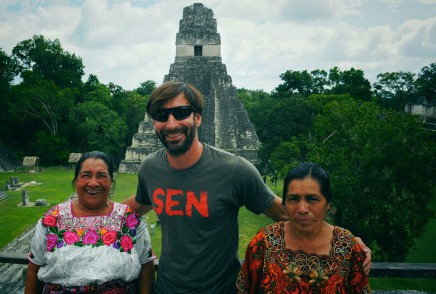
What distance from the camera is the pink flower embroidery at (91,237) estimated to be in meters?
2.29

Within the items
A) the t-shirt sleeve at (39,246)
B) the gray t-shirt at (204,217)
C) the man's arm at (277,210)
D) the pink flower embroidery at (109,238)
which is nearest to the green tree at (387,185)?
the man's arm at (277,210)

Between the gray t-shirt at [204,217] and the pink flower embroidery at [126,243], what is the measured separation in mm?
239

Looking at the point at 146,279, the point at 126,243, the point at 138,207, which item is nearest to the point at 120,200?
the point at 138,207

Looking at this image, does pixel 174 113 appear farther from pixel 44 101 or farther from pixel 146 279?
pixel 44 101

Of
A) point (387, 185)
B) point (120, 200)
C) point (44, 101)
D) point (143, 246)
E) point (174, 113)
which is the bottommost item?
point (120, 200)

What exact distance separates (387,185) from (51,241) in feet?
29.1

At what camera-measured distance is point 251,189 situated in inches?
94.4

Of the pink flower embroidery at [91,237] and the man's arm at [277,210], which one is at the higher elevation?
the man's arm at [277,210]

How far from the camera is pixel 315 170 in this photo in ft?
6.66

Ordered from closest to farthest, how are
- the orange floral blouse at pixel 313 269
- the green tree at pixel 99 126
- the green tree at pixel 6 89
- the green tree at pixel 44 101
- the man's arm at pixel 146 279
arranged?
the orange floral blouse at pixel 313 269, the man's arm at pixel 146 279, the green tree at pixel 99 126, the green tree at pixel 44 101, the green tree at pixel 6 89

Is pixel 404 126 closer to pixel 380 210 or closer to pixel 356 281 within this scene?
pixel 380 210

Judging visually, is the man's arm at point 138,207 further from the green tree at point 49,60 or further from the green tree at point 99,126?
the green tree at point 49,60

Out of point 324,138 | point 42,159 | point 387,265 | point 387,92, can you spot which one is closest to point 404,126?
point 324,138

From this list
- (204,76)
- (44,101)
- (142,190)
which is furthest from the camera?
(44,101)
